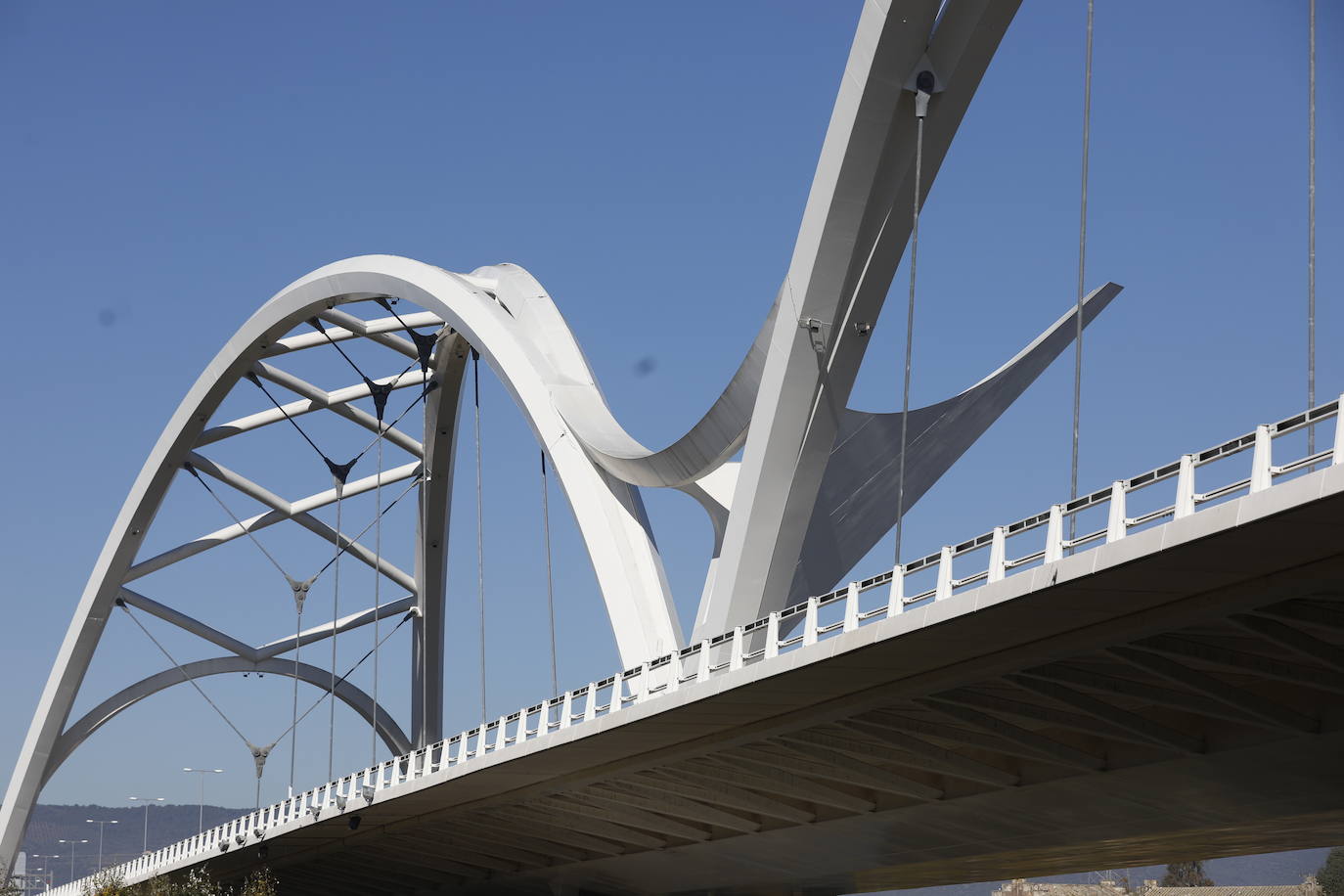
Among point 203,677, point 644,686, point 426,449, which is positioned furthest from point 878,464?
point 203,677

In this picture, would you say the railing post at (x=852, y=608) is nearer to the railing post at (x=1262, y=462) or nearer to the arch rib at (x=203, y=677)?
the railing post at (x=1262, y=462)

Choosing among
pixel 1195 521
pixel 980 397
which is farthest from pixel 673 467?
pixel 1195 521

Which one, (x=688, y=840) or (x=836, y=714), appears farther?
(x=688, y=840)

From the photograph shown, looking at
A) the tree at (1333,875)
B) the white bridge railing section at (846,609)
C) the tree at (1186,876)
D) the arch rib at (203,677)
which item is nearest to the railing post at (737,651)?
the white bridge railing section at (846,609)

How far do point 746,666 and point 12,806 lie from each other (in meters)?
50.1

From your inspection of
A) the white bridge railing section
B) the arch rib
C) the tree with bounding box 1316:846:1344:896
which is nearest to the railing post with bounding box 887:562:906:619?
the white bridge railing section

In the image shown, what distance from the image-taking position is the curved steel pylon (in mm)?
31516

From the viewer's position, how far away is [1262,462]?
60.8 feet

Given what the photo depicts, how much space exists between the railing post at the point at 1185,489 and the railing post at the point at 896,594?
5.66m

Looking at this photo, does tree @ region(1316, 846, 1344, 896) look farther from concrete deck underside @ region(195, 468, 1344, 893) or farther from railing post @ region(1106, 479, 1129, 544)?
railing post @ region(1106, 479, 1129, 544)

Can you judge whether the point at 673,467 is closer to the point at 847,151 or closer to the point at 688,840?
the point at 688,840

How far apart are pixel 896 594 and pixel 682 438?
1662 centimetres

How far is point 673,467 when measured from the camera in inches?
1656

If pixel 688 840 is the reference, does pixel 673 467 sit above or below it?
above
